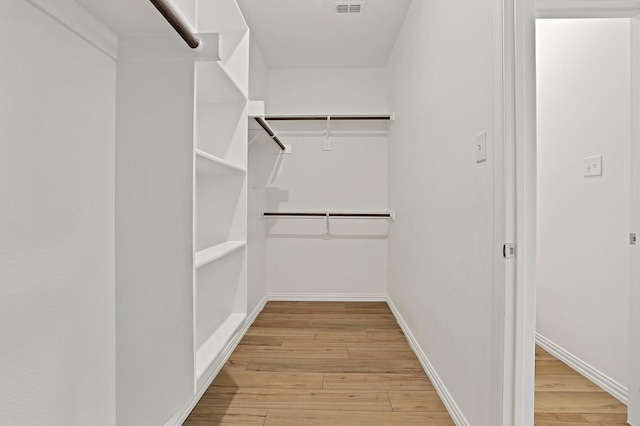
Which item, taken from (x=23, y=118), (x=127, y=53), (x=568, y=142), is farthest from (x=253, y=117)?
(x=568, y=142)

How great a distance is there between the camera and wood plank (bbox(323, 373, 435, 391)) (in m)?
1.76

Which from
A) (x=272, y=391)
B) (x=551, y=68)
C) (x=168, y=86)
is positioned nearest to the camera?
(x=168, y=86)

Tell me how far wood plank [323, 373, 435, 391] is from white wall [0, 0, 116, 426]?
1106 mm

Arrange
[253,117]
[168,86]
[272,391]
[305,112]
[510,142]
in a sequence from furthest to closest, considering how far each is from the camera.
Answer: [305,112]
[253,117]
[272,391]
[510,142]
[168,86]

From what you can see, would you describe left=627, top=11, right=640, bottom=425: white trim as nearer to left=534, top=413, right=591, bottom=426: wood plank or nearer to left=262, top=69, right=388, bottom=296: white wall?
left=534, top=413, right=591, bottom=426: wood plank

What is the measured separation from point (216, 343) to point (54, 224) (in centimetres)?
76

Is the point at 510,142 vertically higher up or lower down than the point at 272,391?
higher up

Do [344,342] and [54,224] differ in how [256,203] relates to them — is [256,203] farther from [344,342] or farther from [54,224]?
[54,224]

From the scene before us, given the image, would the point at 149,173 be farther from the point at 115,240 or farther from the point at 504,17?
the point at 504,17

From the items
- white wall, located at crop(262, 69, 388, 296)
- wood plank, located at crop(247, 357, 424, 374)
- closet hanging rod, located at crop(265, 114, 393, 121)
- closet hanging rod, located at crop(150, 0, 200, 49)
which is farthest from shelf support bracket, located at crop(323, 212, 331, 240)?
closet hanging rod, located at crop(150, 0, 200, 49)

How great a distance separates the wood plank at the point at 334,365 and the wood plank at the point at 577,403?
591mm

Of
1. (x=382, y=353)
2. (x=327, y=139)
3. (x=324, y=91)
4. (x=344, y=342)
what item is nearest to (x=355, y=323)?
(x=344, y=342)

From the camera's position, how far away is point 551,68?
7.21 ft

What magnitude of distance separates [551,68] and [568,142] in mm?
544
